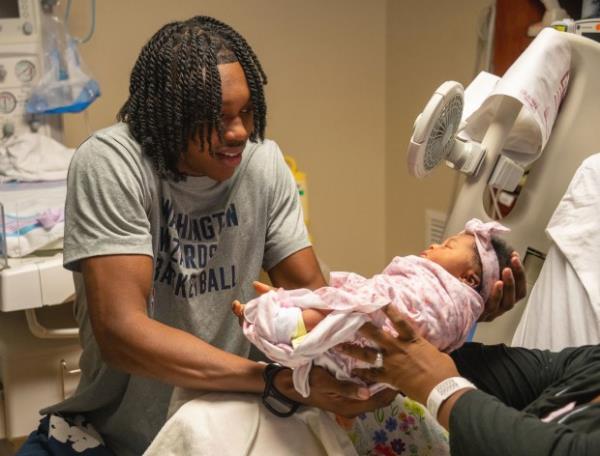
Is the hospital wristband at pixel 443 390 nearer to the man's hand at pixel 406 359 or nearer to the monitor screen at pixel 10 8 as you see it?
the man's hand at pixel 406 359

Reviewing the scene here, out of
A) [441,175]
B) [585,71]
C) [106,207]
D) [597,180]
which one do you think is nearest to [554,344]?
[597,180]

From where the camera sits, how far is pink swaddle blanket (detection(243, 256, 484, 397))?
1.15 meters

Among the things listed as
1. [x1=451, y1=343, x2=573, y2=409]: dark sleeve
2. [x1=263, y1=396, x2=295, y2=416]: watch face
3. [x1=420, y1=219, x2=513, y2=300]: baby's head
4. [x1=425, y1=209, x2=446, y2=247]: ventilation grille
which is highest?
[x1=420, y1=219, x2=513, y2=300]: baby's head

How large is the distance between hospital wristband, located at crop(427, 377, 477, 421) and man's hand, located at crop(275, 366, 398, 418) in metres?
0.15

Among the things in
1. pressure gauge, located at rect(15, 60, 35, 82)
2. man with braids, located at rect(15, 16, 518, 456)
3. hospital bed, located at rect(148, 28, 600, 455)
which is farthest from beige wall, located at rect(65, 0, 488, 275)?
man with braids, located at rect(15, 16, 518, 456)

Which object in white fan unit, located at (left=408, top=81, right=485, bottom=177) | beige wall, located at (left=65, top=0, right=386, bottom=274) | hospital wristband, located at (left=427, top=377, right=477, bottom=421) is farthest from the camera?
beige wall, located at (left=65, top=0, right=386, bottom=274)

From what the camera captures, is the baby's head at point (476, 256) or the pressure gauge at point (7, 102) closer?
the baby's head at point (476, 256)

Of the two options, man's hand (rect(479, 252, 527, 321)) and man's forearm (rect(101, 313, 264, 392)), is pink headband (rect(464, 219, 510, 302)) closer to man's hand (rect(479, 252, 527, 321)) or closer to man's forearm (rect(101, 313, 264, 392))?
man's hand (rect(479, 252, 527, 321))

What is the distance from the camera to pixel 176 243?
1.47 metres

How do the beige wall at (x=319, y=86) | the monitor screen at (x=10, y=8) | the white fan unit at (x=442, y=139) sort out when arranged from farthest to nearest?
the beige wall at (x=319, y=86)
the monitor screen at (x=10, y=8)
the white fan unit at (x=442, y=139)

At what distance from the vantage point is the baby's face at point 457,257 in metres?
1.31

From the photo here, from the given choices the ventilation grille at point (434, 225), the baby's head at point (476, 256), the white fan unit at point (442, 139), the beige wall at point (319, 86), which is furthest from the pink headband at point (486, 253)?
the beige wall at point (319, 86)

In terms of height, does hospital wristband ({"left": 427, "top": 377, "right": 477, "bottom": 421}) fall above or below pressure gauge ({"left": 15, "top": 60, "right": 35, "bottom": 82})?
below

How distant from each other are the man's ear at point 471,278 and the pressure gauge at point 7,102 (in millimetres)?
1577
